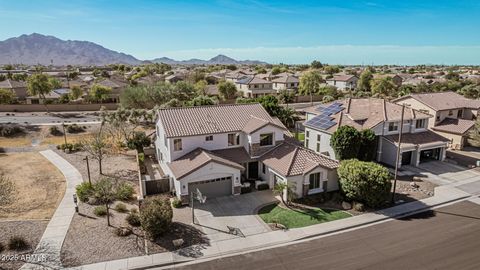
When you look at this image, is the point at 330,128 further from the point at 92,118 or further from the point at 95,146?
the point at 92,118

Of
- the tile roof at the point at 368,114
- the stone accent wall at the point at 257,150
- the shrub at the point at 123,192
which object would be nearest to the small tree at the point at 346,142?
the tile roof at the point at 368,114

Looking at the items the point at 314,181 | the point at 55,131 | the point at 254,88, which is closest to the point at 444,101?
the point at 314,181

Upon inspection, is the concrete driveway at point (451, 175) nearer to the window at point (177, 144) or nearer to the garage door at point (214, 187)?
the garage door at point (214, 187)

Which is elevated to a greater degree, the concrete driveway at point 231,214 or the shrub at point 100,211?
the shrub at point 100,211

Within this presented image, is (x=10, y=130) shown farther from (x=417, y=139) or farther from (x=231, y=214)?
(x=417, y=139)

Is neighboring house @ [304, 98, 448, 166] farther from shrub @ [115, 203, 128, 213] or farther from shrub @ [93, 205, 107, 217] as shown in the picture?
shrub @ [93, 205, 107, 217]
